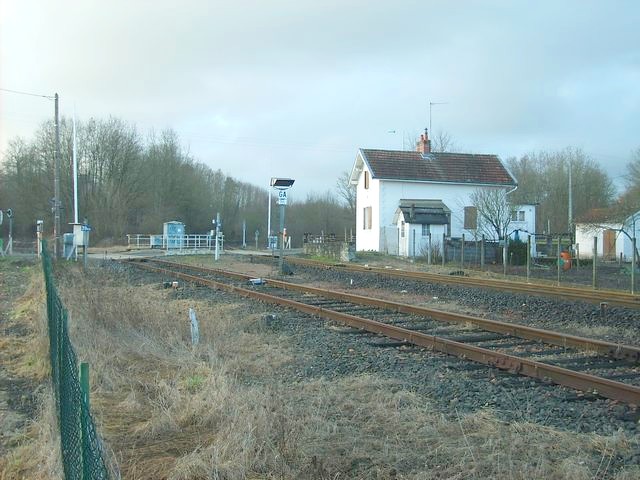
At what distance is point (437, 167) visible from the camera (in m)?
41.7

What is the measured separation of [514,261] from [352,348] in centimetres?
2397

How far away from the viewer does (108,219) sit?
210ft

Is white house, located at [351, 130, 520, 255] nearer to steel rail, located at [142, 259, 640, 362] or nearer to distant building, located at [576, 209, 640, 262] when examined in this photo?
distant building, located at [576, 209, 640, 262]

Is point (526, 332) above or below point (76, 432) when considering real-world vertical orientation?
below

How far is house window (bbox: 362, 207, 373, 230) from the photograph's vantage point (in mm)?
41781

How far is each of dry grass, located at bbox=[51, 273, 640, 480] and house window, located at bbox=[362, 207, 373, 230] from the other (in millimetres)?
34423

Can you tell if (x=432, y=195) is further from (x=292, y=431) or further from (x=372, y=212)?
(x=292, y=431)

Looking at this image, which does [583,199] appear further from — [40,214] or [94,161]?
[40,214]

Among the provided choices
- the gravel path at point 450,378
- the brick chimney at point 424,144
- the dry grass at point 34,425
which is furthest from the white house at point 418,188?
the dry grass at point 34,425

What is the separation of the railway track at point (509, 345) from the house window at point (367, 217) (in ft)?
89.0

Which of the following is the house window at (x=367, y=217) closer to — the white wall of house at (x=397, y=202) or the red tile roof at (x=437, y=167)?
the white wall of house at (x=397, y=202)

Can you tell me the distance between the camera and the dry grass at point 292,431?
13.9 feet

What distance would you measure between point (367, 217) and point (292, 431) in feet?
125

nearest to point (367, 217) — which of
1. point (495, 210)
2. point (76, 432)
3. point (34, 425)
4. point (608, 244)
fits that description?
point (495, 210)
